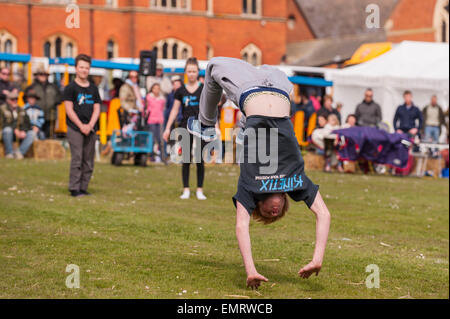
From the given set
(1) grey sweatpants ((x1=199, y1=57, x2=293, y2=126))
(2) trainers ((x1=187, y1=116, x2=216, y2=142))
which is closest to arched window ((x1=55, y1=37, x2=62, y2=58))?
(2) trainers ((x1=187, y1=116, x2=216, y2=142))

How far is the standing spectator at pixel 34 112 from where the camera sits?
2352cm

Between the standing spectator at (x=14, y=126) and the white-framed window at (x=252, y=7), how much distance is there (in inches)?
1523

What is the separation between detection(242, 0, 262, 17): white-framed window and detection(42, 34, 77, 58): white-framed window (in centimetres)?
1260

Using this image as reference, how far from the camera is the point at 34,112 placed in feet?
77.8

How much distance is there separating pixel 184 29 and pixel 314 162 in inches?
1336

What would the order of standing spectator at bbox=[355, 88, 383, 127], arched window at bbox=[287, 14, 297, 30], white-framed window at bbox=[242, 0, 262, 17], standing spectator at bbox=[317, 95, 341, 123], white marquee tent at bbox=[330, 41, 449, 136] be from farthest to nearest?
arched window at bbox=[287, 14, 297, 30] → white-framed window at bbox=[242, 0, 262, 17] → white marquee tent at bbox=[330, 41, 449, 136] → standing spectator at bbox=[355, 88, 383, 127] → standing spectator at bbox=[317, 95, 341, 123]

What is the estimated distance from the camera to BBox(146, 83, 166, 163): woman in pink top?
2345cm

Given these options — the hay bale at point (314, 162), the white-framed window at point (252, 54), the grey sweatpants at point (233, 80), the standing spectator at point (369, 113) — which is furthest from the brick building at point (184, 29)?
the grey sweatpants at point (233, 80)

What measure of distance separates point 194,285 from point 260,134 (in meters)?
1.69

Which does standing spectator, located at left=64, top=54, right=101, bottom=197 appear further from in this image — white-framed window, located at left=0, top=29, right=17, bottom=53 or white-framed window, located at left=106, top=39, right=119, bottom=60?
white-framed window, located at left=106, top=39, right=119, bottom=60

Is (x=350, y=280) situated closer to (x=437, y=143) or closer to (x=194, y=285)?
(x=194, y=285)

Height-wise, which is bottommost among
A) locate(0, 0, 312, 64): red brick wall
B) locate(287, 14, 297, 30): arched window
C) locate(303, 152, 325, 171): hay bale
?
locate(303, 152, 325, 171): hay bale

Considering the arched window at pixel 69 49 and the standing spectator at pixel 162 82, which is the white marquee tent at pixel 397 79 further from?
the arched window at pixel 69 49

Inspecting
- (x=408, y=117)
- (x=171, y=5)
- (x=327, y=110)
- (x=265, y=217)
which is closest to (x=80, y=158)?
(x=265, y=217)
